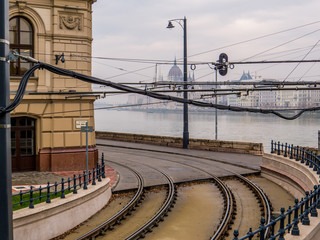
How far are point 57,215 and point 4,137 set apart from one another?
22.9 ft

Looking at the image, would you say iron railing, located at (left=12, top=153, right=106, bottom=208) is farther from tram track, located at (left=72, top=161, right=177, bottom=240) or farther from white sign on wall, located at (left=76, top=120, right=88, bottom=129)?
white sign on wall, located at (left=76, top=120, right=88, bottom=129)

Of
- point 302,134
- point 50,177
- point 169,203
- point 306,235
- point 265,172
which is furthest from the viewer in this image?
point 302,134

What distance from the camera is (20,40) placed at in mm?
17703

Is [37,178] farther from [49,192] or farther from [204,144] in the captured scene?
[204,144]

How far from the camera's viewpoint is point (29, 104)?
17625 mm

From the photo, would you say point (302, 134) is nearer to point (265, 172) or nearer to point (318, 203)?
point (265, 172)

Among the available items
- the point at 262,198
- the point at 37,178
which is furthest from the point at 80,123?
the point at 262,198

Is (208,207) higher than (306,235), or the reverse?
(306,235)

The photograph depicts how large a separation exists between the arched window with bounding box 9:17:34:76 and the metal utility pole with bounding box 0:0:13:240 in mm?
13481

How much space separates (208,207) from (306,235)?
732 centimetres

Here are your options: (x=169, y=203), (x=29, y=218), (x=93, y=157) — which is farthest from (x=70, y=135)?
(x=29, y=218)

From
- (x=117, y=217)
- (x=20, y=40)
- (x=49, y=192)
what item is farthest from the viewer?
(x=20, y=40)

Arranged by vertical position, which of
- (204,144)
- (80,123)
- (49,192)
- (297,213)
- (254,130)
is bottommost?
(254,130)

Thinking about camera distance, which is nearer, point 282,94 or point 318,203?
point 318,203
